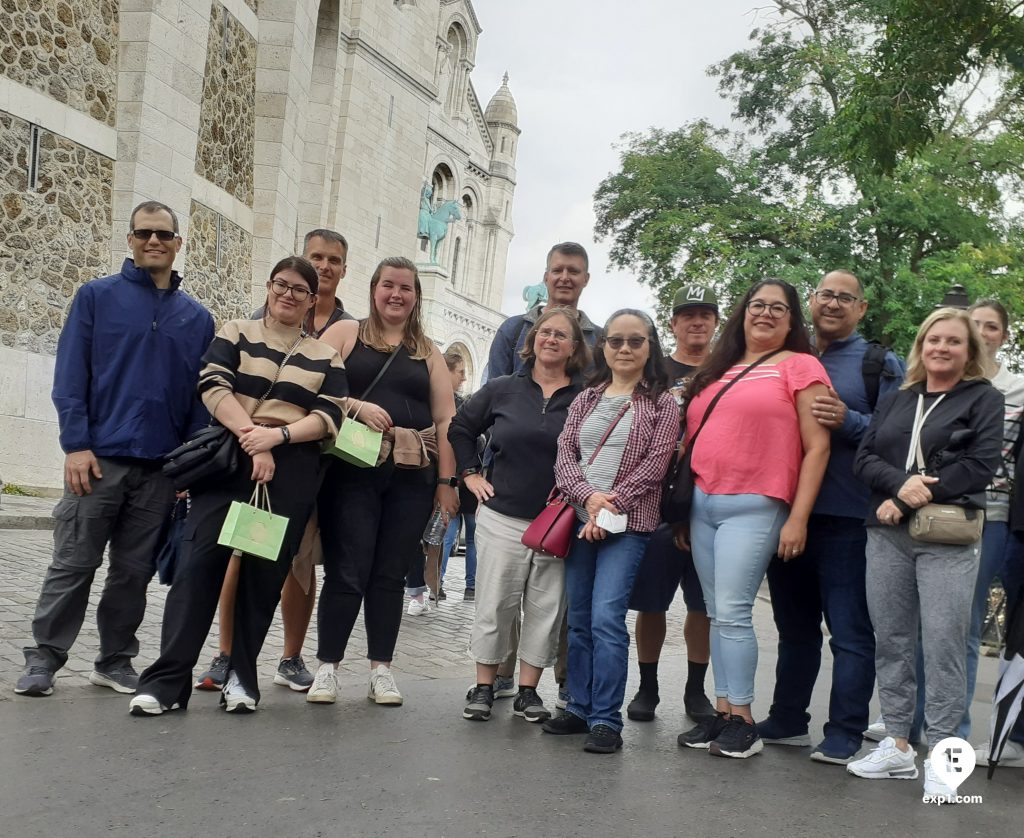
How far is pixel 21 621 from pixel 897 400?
15.8 ft

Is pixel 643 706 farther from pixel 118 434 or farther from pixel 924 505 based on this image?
pixel 118 434

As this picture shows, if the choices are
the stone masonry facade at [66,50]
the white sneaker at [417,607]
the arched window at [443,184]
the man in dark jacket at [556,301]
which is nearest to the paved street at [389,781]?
the man in dark jacket at [556,301]

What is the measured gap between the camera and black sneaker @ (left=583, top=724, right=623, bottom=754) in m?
4.79

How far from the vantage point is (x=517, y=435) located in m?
5.46

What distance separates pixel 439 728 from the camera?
5016 millimetres

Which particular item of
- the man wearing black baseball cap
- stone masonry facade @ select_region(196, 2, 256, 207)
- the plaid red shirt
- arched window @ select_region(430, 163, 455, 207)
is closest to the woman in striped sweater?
the plaid red shirt

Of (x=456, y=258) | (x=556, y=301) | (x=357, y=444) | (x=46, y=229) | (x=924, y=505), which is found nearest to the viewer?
(x=924, y=505)

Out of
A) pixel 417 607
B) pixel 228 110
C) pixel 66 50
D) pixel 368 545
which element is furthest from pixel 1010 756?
pixel 228 110

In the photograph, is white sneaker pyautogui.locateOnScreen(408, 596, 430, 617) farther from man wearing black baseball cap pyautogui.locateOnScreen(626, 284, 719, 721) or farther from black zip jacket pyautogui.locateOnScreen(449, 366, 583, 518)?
black zip jacket pyautogui.locateOnScreen(449, 366, 583, 518)

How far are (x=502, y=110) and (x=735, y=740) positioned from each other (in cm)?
4814

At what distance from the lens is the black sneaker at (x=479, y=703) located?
5.25m

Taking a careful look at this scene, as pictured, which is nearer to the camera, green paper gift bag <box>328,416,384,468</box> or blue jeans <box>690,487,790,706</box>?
blue jeans <box>690,487,790,706</box>

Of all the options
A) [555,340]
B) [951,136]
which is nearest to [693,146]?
[951,136]

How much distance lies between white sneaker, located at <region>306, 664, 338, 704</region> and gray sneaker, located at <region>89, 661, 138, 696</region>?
800 millimetres
